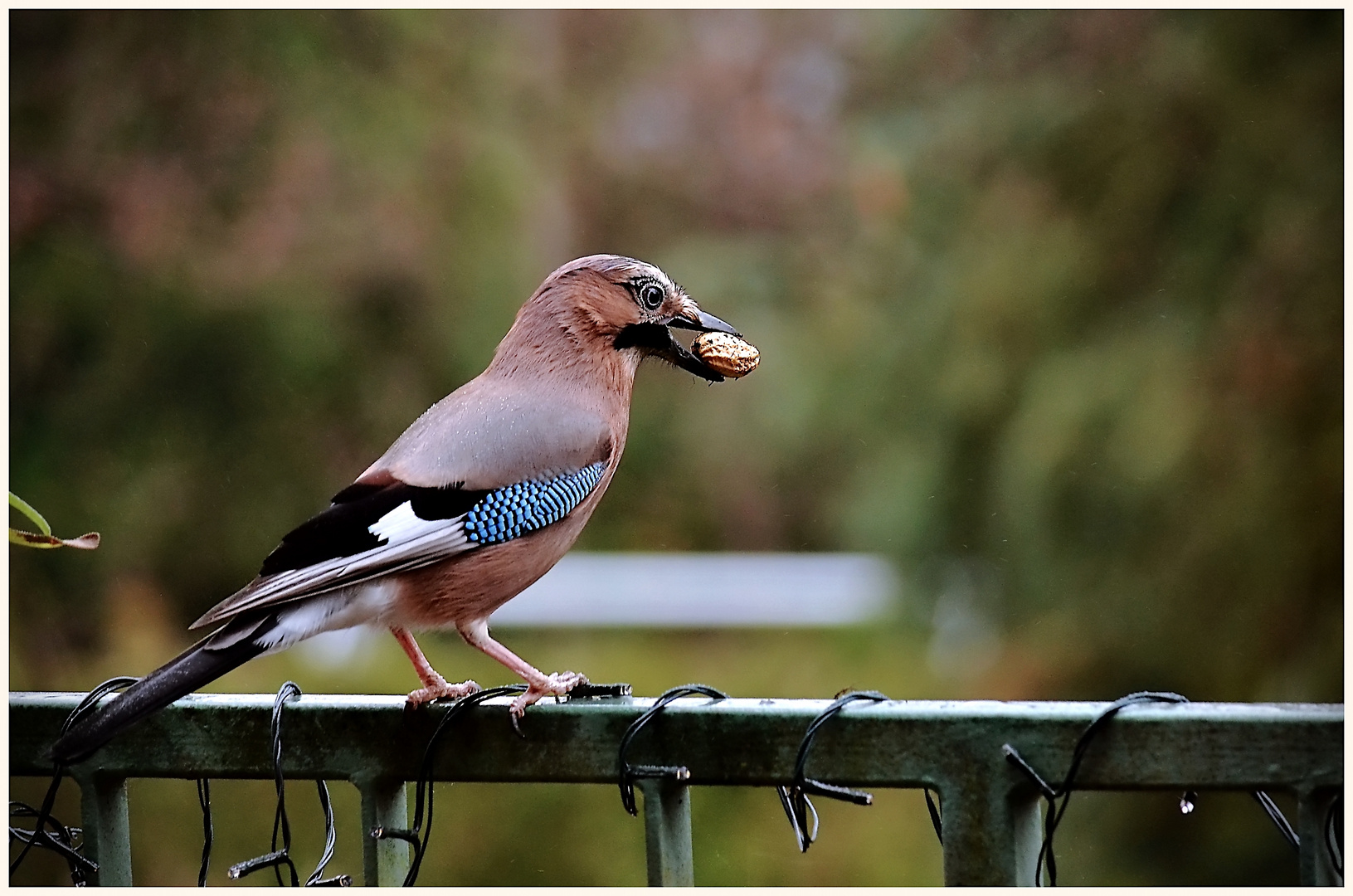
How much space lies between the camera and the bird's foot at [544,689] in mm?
1851

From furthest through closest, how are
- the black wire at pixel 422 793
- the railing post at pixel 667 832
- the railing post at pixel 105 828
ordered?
the railing post at pixel 105 828
the black wire at pixel 422 793
the railing post at pixel 667 832

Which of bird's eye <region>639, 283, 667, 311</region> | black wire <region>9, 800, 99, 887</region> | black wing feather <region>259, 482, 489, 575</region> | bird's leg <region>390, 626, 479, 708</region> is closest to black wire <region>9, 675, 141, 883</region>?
black wire <region>9, 800, 99, 887</region>

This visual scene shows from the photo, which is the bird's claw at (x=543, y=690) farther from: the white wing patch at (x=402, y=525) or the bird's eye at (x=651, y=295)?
the bird's eye at (x=651, y=295)

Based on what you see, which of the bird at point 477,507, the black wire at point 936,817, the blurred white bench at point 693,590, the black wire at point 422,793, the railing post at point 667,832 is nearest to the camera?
the black wire at point 936,817

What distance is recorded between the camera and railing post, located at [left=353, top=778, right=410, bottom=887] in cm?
189

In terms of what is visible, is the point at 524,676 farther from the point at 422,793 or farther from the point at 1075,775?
the point at 1075,775

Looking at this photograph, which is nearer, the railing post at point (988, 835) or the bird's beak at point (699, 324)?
the railing post at point (988, 835)

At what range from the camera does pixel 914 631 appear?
480cm

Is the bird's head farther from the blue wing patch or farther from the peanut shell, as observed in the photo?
the blue wing patch

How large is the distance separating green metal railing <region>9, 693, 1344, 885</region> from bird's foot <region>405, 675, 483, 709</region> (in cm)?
3

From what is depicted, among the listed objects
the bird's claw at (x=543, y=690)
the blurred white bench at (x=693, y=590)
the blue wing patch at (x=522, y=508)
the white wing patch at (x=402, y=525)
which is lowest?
the bird's claw at (x=543, y=690)

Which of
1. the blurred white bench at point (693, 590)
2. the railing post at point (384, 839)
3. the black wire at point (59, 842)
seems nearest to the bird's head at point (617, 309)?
the railing post at point (384, 839)

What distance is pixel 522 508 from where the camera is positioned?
2.48m

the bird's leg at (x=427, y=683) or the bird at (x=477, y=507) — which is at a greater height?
the bird at (x=477, y=507)
